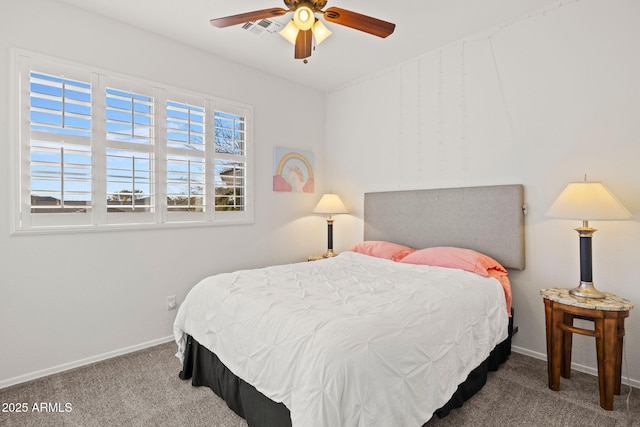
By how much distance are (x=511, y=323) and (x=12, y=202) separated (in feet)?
12.3

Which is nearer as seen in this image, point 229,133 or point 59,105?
point 59,105

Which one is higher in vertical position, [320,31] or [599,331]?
[320,31]

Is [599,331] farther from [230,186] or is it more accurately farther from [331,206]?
[230,186]

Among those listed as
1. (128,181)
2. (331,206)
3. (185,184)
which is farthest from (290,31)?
(331,206)

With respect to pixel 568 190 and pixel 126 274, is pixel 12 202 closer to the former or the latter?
pixel 126 274

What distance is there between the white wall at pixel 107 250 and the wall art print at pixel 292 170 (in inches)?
3.9

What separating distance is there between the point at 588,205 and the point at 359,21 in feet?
6.00

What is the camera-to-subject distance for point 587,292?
6.93 ft

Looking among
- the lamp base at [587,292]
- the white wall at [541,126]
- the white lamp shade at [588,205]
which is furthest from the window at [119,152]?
the lamp base at [587,292]

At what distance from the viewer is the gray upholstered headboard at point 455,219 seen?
8.86ft

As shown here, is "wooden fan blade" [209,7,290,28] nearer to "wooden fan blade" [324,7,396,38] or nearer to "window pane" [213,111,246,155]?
"wooden fan blade" [324,7,396,38]

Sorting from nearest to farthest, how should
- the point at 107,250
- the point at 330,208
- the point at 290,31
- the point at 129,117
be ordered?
the point at 290,31, the point at 107,250, the point at 129,117, the point at 330,208

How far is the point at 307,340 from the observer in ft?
4.65

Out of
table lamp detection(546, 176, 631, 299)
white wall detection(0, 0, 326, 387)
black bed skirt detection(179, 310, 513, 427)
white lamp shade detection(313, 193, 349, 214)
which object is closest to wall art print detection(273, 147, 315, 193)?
white wall detection(0, 0, 326, 387)
